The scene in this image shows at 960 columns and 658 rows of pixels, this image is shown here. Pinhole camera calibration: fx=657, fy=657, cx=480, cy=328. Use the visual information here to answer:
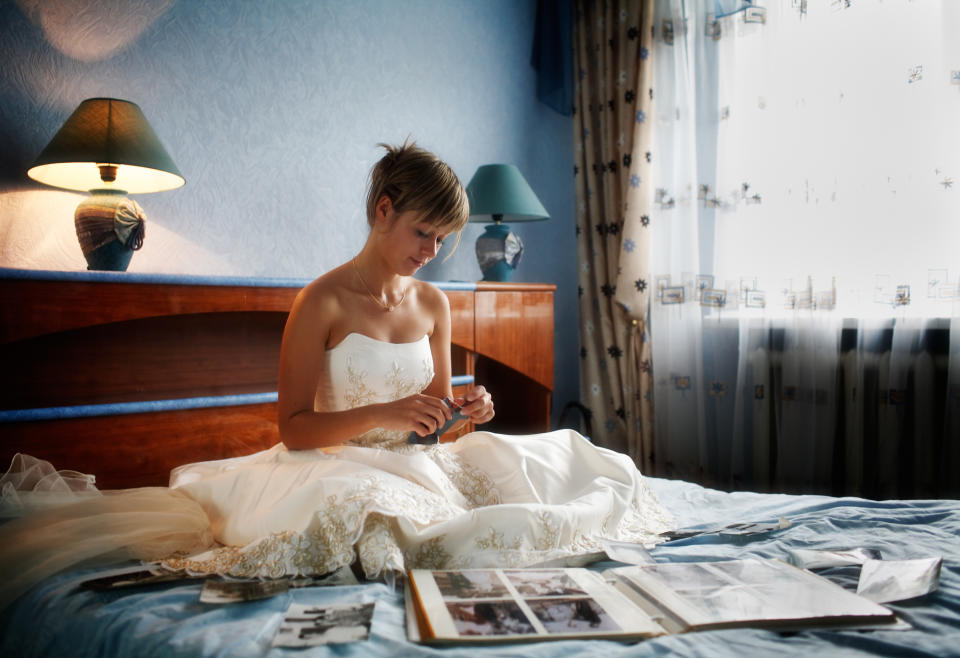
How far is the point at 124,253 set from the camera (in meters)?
1.69

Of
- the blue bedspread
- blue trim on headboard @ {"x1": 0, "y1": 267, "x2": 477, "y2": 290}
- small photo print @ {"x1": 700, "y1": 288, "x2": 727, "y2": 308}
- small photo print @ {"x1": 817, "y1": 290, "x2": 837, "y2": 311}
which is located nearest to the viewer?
Result: the blue bedspread

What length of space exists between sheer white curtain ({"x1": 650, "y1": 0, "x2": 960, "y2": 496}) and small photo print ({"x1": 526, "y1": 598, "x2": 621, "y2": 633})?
192cm

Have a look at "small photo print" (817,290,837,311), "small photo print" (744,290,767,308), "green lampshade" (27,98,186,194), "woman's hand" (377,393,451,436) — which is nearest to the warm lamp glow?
"green lampshade" (27,98,186,194)

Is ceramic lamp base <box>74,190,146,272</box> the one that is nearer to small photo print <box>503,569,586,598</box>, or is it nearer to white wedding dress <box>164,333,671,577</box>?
white wedding dress <box>164,333,671,577</box>

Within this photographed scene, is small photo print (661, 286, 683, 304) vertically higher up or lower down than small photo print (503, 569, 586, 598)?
higher up

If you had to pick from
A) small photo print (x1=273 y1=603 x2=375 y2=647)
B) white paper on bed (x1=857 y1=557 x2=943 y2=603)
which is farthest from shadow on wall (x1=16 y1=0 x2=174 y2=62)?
white paper on bed (x1=857 y1=557 x2=943 y2=603)

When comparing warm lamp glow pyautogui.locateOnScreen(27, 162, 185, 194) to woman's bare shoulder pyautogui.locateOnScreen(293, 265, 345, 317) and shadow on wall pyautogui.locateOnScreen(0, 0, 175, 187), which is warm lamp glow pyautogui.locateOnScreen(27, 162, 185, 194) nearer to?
shadow on wall pyautogui.locateOnScreen(0, 0, 175, 187)

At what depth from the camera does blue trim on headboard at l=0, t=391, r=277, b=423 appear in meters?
1.50

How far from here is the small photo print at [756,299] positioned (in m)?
2.53

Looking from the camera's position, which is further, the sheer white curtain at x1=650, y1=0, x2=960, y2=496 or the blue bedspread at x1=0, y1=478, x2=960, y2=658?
the sheer white curtain at x1=650, y1=0, x2=960, y2=496

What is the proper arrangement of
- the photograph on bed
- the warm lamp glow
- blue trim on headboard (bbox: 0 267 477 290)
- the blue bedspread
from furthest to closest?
the warm lamp glow, blue trim on headboard (bbox: 0 267 477 290), the photograph on bed, the blue bedspread

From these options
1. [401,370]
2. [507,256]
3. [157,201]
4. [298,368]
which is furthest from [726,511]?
[157,201]

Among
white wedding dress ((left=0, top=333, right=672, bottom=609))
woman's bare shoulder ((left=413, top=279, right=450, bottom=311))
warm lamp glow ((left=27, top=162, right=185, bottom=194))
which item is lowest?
white wedding dress ((left=0, top=333, right=672, bottom=609))

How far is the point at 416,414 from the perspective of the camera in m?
1.19
